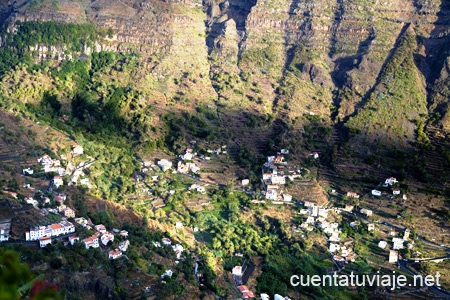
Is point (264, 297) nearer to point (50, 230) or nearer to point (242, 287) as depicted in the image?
point (242, 287)

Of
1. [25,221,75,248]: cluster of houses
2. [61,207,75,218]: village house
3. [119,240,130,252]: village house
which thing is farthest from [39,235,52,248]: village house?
[61,207,75,218]: village house

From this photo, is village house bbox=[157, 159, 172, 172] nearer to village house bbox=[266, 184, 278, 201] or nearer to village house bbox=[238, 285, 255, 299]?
village house bbox=[266, 184, 278, 201]

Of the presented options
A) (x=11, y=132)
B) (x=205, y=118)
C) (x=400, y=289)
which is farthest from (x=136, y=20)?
(x=400, y=289)

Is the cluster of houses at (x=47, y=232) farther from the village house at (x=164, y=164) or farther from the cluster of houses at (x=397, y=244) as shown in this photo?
the cluster of houses at (x=397, y=244)

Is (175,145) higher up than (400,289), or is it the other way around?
(175,145)

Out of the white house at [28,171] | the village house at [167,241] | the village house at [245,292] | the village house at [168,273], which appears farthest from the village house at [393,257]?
A: the white house at [28,171]

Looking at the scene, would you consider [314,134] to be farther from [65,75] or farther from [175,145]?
[65,75]
